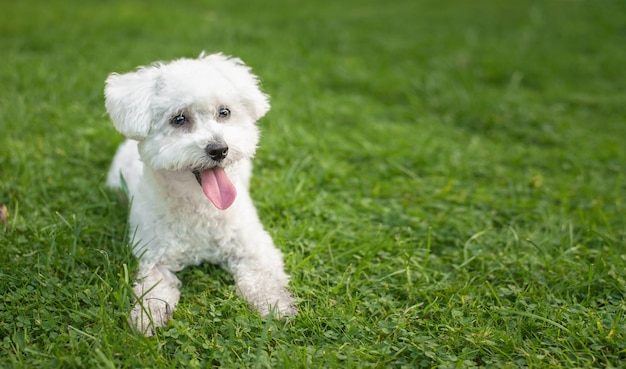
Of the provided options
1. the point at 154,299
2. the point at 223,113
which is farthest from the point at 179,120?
the point at 154,299

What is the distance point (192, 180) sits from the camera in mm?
2889

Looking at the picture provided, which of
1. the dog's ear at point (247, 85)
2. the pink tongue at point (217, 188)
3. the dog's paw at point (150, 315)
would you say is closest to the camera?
the dog's paw at point (150, 315)

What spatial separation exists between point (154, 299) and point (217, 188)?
0.62m

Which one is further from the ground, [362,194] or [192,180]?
[192,180]

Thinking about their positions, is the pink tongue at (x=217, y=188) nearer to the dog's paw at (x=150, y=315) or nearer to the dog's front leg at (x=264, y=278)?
the dog's front leg at (x=264, y=278)

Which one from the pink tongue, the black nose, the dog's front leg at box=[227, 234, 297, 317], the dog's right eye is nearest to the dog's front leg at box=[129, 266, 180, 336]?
the dog's front leg at box=[227, 234, 297, 317]

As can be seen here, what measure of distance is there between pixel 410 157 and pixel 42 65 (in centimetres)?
363

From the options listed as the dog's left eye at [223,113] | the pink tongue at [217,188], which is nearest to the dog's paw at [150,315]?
the pink tongue at [217,188]

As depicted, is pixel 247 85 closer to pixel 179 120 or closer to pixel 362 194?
pixel 179 120

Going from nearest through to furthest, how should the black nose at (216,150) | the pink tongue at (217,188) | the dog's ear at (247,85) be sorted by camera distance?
the black nose at (216,150) < the pink tongue at (217,188) < the dog's ear at (247,85)

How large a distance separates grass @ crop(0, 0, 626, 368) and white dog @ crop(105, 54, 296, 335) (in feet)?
0.36

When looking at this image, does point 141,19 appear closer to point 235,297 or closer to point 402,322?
point 235,297

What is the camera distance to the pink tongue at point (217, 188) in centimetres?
278

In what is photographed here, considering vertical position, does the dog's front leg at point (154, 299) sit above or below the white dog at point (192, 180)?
below
